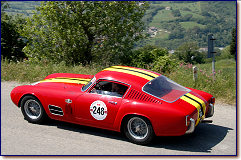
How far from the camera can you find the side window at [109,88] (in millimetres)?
6188

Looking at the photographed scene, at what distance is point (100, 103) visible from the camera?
6.16 m

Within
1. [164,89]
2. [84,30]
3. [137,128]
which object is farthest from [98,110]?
[84,30]

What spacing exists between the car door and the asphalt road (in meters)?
0.41

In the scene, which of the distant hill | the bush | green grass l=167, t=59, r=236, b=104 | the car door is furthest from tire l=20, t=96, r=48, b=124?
the distant hill

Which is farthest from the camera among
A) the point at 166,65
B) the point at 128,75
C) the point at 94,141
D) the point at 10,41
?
the point at 10,41

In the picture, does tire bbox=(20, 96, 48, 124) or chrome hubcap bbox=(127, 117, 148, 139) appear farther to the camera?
tire bbox=(20, 96, 48, 124)

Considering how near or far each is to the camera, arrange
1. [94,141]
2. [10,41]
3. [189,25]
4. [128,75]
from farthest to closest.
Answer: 1. [189,25]
2. [10,41]
3. [128,75]
4. [94,141]

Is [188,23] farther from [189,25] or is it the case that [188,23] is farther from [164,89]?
[164,89]

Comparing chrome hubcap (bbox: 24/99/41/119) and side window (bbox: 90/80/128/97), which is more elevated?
side window (bbox: 90/80/128/97)

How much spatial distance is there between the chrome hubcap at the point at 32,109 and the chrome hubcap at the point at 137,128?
7.64 ft

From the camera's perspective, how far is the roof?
6.23 meters

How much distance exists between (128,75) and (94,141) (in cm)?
154

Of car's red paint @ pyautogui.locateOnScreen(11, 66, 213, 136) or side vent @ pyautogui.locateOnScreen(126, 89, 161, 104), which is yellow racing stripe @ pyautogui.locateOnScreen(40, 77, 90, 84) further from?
side vent @ pyautogui.locateOnScreen(126, 89, 161, 104)

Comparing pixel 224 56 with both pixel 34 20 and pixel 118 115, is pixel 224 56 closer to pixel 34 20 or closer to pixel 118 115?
pixel 34 20
